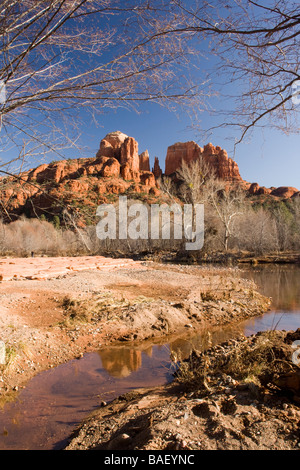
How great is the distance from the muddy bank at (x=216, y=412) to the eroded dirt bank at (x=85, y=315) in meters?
1.76

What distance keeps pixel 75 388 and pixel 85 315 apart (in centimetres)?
246

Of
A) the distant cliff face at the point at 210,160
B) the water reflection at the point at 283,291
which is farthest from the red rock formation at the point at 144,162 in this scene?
the water reflection at the point at 283,291

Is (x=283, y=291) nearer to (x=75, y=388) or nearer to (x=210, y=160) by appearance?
(x=75, y=388)

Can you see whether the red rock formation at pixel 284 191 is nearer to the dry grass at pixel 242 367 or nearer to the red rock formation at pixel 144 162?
the red rock formation at pixel 144 162

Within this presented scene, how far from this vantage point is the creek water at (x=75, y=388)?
2908 millimetres

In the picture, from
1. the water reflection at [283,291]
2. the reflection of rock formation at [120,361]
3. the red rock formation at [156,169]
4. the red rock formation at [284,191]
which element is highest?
the red rock formation at [156,169]

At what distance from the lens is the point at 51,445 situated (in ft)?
8.92

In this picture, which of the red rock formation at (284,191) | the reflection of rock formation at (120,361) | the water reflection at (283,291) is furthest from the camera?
the red rock formation at (284,191)

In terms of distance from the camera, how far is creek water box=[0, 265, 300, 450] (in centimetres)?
291

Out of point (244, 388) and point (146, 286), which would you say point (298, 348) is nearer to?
point (244, 388)

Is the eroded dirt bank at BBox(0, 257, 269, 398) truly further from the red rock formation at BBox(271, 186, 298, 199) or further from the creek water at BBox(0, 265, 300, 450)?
the red rock formation at BBox(271, 186, 298, 199)

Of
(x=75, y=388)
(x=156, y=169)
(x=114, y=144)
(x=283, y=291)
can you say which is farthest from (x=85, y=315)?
(x=114, y=144)
